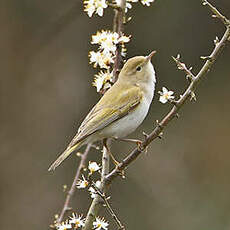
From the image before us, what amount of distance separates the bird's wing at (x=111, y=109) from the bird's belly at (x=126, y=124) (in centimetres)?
3

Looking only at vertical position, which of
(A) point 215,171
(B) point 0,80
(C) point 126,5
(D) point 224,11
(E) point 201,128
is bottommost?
(C) point 126,5

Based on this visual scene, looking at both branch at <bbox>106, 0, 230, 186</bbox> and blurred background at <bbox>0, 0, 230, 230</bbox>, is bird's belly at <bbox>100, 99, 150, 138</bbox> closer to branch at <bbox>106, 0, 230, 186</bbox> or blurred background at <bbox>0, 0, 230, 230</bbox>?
branch at <bbox>106, 0, 230, 186</bbox>

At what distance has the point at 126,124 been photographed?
4.04 metres

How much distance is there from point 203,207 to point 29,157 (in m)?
2.21

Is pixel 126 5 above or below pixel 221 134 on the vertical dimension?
below

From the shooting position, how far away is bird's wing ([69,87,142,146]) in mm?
3975

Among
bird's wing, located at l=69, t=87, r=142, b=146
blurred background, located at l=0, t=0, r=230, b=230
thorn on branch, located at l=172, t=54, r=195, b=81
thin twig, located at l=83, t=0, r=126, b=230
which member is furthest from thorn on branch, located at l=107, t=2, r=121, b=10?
blurred background, located at l=0, t=0, r=230, b=230

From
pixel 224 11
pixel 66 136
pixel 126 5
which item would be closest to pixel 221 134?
pixel 224 11

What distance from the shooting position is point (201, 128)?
8.16m

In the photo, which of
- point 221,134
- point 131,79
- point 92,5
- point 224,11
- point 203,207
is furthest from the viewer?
point 221,134

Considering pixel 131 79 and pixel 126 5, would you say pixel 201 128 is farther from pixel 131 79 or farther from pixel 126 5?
pixel 126 5

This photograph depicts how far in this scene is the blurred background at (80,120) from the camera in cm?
738

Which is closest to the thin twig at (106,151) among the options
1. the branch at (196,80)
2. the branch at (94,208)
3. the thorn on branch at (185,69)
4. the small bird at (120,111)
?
the branch at (94,208)

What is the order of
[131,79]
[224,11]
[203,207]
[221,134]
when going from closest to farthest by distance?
[131,79] < [203,207] < [224,11] < [221,134]
